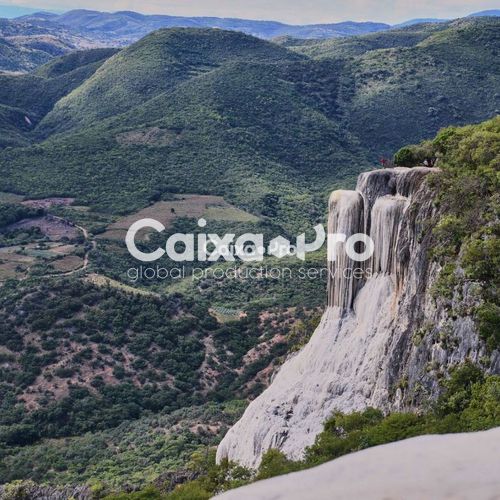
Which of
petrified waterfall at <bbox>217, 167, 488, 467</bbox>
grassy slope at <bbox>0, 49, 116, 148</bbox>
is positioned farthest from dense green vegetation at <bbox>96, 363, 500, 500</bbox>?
grassy slope at <bbox>0, 49, 116, 148</bbox>

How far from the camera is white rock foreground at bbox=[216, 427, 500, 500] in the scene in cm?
895

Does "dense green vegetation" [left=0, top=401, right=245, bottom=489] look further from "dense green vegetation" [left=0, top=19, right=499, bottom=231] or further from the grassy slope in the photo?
the grassy slope

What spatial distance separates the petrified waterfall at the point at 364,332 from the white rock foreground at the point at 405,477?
291 inches

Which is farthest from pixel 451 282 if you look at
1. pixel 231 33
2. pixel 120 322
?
pixel 231 33

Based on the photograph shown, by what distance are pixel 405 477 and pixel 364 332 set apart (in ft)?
37.4

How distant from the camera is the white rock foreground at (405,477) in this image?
29.4 ft

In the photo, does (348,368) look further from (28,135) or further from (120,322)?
(28,135)

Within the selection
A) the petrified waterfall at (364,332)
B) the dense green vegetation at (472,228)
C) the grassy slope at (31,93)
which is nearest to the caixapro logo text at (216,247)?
the petrified waterfall at (364,332)

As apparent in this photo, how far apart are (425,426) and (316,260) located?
47.1 m

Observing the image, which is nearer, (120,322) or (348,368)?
(348,368)

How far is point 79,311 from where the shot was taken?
4438 centimetres

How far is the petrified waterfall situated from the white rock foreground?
291 inches

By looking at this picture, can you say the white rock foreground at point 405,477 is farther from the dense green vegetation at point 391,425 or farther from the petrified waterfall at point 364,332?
the petrified waterfall at point 364,332

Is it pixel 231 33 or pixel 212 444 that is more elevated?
pixel 231 33
